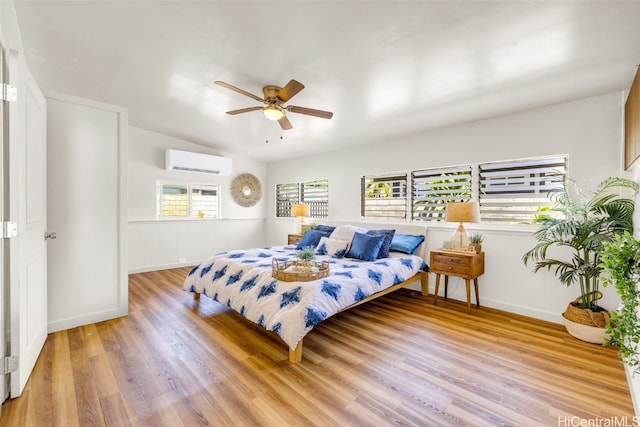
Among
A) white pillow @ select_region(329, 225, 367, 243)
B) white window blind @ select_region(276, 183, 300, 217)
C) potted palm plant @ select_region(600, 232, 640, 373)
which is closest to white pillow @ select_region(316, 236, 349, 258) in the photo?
white pillow @ select_region(329, 225, 367, 243)

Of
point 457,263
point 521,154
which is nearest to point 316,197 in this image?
point 457,263

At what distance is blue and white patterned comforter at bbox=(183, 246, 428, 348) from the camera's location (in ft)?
7.66

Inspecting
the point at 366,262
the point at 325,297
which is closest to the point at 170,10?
the point at 325,297

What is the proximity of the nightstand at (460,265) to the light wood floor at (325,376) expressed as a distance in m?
0.50

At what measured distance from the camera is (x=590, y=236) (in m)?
2.60

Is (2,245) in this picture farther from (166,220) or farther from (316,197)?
(316,197)

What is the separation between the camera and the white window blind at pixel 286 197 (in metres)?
6.55

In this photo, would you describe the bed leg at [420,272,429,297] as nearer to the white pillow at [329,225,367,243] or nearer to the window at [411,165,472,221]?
the window at [411,165,472,221]

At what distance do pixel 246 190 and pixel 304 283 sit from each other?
14.8 ft

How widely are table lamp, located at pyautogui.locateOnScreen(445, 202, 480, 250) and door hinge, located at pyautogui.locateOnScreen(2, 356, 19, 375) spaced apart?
3961 millimetres

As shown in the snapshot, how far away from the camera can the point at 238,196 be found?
21.4 ft

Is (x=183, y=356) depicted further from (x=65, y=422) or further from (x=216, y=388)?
(x=65, y=422)

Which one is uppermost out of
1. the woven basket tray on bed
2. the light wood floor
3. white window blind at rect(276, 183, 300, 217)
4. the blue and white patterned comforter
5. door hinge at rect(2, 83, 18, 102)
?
door hinge at rect(2, 83, 18, 102)

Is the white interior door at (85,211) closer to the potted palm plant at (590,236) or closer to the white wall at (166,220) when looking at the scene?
the white wall at (166,220)
